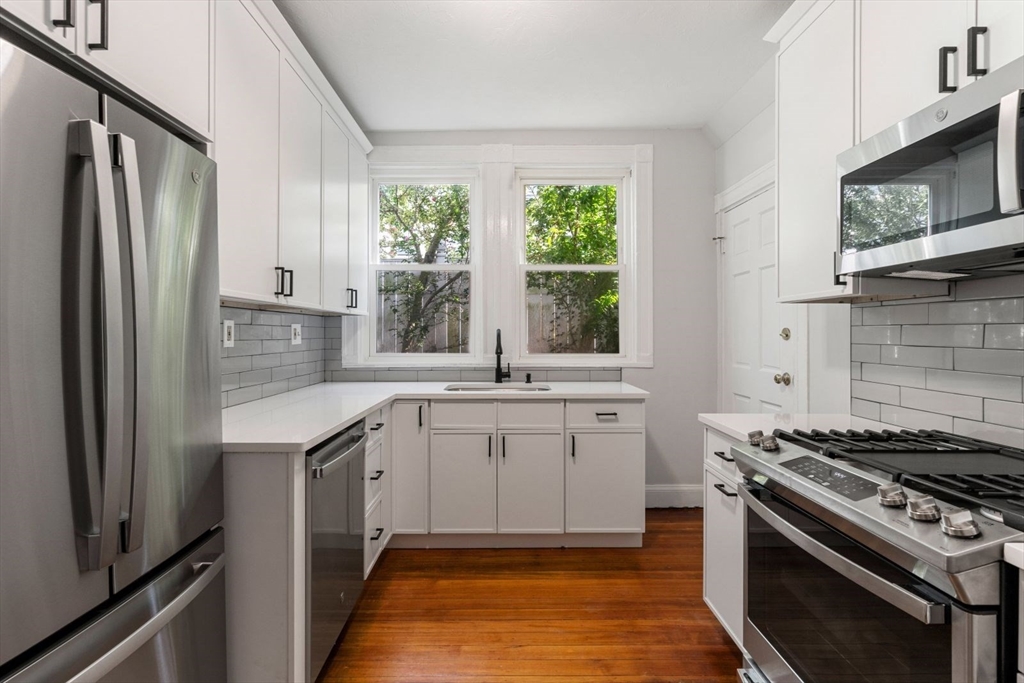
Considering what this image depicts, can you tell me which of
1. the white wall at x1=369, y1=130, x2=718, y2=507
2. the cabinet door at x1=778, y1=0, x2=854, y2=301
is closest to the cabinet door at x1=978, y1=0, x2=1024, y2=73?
the cabinet door at x1=778, y1=0, x2=854, y2=301

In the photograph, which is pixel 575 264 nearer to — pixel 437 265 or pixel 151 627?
pixel 437 265

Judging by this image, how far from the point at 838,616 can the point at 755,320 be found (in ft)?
6.94

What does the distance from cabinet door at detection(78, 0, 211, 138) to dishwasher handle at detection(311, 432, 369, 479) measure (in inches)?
40.5

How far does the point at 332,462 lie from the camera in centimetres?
172

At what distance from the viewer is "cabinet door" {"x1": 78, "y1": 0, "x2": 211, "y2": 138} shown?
1.06 meters

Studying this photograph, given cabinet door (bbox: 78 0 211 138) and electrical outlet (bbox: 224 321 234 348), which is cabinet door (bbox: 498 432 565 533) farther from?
cabinet door (bbox: 78 0 211 138)

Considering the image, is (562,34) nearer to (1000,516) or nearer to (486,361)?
(486,361)

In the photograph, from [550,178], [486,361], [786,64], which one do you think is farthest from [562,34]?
[486,361]

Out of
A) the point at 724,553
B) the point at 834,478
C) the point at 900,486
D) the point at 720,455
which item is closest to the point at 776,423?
the point at 720,455

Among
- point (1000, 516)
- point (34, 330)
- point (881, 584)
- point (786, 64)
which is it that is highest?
point (786, 64)

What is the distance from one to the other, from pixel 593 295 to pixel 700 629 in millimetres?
2148

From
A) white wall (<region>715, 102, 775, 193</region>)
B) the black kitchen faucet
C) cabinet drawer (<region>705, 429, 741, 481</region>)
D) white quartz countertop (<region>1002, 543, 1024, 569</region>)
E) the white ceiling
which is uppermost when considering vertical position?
the white ceiling

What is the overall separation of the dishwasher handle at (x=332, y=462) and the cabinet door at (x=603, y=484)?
1.26m

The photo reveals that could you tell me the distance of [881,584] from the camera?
39.7 inches
